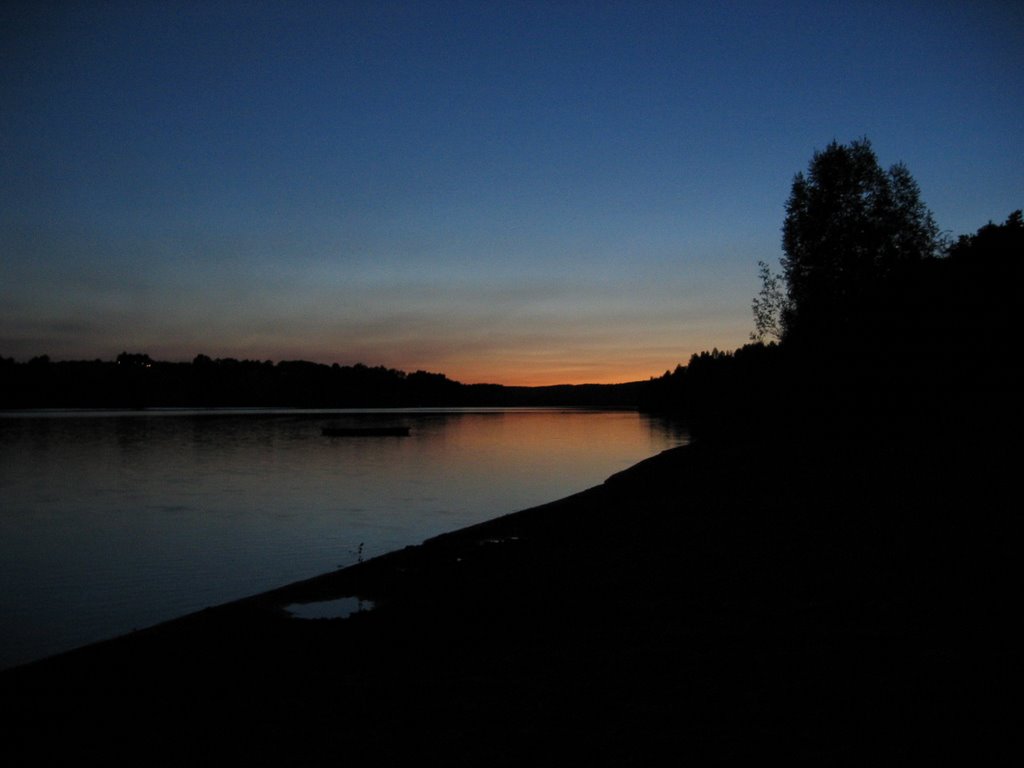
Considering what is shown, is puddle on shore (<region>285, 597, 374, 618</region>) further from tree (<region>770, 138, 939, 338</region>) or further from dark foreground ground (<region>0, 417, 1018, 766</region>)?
tree (<region>770, 138, 939, 338</region>)

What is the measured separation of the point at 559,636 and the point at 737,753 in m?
4.58

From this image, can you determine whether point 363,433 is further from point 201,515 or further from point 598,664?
point 598,664

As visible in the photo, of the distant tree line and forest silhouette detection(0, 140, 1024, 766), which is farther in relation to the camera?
the distant tree line

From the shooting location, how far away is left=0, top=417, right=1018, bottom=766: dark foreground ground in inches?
285

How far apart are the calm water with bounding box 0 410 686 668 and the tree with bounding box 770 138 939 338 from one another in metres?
22.2

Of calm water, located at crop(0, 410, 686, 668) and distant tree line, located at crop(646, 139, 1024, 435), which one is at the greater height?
distant tree line, located at crop(646, 139, 1024, 435)

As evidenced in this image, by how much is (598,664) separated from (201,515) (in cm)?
3250

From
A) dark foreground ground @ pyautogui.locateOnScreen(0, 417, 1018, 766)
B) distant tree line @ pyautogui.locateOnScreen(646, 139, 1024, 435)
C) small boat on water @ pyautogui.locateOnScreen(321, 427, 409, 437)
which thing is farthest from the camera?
small boat on water @ pyautogui.locateOnScreen(321, 427, 409, 437)

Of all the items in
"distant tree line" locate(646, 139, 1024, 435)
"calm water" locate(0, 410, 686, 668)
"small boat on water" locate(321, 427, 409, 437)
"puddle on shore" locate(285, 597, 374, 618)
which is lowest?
"calm water" locate(0, 410, 686, 668)

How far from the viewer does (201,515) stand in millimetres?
36500

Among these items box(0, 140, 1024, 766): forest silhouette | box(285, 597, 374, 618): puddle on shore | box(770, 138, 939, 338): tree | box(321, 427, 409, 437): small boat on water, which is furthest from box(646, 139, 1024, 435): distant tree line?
box(321, 427, 409, 437): small boat on water

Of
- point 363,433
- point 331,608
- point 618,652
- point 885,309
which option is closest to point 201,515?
point 331,608

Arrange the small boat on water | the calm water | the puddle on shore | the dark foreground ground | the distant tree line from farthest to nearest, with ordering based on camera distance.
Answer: the small boat on water, the distant tree line, the calm water, the puddle on shore, the dark foreground ground

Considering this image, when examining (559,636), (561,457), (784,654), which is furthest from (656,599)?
(561,457)
